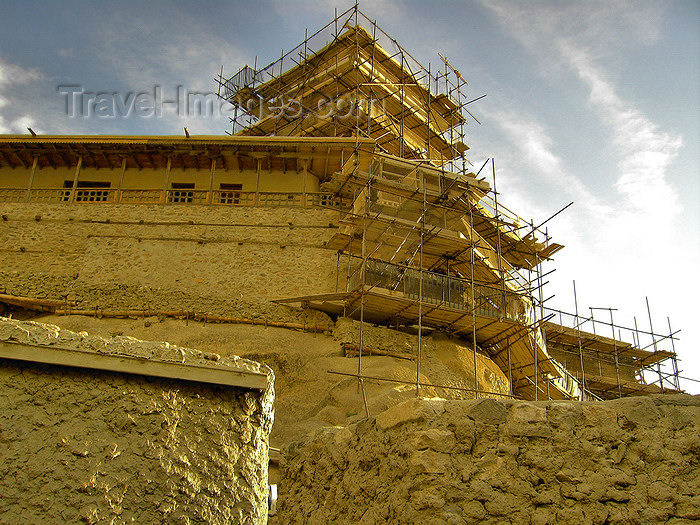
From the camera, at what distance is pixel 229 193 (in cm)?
2011

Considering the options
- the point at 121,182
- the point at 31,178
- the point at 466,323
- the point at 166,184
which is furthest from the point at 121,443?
the point at 31,178

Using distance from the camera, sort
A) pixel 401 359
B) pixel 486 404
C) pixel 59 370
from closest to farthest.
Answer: pixel 59 370, pixel 486 404, pixel 401 359

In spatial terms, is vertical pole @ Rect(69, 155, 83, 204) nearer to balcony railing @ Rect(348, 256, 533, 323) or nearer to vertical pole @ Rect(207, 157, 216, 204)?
vertical pole @ Rect(207, 157, 216, 204)

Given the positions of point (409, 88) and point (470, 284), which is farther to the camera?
point (409, 88)

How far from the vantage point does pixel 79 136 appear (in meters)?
19.6

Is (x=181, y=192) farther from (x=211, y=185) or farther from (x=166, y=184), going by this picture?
(x=211, y=185)

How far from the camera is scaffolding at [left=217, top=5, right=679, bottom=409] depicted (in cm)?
1558

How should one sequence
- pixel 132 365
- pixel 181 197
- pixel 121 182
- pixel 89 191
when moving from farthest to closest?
pixel 89 191
pixel 121 182
pixel 181 197
pixel 132 365

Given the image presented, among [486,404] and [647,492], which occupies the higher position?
[486,404]

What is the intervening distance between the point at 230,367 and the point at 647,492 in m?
2.77

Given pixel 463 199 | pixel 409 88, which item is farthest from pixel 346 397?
pixel 409 88

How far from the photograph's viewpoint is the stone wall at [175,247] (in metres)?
17.3

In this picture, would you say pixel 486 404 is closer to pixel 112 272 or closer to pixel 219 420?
pixel 219 420

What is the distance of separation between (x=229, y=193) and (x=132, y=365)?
16.3m
